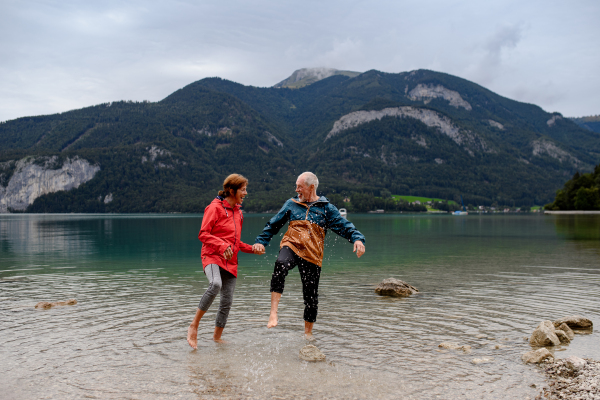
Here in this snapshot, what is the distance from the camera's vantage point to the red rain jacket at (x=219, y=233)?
6848 millimetres

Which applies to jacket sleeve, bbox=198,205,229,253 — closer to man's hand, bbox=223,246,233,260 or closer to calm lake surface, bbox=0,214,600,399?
man's hand, bbox=223,246,233,260

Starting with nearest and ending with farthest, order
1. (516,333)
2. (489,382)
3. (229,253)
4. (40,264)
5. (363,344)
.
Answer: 1. (489,382)
2. (229,253)
3. (363,344)
4. (516,333)
5. (40,264)

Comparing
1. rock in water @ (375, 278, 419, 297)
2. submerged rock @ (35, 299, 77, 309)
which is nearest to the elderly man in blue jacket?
rock in water @ (375, 278, 419, 297)

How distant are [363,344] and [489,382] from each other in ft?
7.55

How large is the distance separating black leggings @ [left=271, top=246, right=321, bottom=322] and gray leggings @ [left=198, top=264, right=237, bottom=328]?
2.61 feet

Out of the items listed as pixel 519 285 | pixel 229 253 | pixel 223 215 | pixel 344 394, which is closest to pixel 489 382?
pixel 344 394

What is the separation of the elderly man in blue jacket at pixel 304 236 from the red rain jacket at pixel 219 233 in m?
0.48

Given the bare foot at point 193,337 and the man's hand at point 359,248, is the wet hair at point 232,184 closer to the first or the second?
the man's hand at point 359,248

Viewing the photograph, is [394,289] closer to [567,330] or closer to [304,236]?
[567,330]

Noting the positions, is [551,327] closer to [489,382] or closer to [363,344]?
[489,382]

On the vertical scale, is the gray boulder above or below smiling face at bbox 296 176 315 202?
below

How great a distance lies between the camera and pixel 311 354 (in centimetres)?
665

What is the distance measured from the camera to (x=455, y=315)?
9.98m

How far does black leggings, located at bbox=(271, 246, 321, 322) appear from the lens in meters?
7.03
